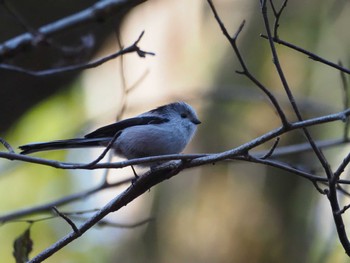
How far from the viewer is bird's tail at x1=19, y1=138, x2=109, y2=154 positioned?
9.41ft

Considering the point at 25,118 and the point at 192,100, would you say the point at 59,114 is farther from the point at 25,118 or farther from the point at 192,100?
the point at 192,100

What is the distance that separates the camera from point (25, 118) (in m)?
4.80

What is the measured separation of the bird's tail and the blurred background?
1419 mm

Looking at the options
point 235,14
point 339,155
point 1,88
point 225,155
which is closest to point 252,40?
point 235,14

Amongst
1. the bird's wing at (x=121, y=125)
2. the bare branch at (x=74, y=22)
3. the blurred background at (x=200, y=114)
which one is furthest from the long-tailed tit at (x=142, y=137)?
the blurred background at (x=200, y=114)

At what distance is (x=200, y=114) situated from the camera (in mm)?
5363

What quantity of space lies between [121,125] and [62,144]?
464 mm

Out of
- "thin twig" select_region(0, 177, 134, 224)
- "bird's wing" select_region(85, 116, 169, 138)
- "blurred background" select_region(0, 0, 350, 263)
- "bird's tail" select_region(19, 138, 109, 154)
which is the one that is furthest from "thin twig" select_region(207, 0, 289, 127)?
"blurred background" select_region(0, 0, 350, 263)

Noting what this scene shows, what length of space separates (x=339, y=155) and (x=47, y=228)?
250 cm

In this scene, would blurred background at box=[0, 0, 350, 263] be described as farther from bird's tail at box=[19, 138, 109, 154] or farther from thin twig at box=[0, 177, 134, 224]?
bird's tail at box=[19, 138, 109, 154]

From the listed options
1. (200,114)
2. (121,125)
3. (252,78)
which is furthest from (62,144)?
(200,114)

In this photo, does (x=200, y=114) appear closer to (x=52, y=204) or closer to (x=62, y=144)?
(x=52, y=204)

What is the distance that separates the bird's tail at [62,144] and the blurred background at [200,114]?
1.42m

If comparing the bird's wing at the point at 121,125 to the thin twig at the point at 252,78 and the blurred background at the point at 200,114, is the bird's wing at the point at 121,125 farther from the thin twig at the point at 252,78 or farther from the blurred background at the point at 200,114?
the thin twig at the point at 252,78
